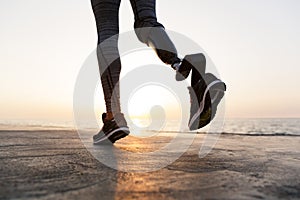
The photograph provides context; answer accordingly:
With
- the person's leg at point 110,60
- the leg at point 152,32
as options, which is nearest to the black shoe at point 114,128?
the person's leg at point 110,60

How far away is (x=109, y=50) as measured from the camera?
2559mm

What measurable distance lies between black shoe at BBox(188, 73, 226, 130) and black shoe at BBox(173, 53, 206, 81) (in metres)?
0.07

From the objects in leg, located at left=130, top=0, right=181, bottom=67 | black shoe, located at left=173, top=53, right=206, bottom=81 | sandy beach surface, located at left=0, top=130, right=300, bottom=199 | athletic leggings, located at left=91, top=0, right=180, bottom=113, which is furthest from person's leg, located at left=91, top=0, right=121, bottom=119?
sandy beach surface, located at left=0, top=130, right=300, bottom=199

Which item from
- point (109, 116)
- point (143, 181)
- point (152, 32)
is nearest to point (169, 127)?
point (109, 116)

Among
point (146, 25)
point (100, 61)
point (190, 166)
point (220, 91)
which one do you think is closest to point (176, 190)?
point (190, 166)

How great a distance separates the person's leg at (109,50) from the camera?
8.38 feet

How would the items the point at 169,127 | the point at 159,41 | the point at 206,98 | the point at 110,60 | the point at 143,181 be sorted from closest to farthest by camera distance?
1. the point at 143,181
2. the point at 206,98
3. the point at 159,41
4. the point at 110,60
5. the point at 169,127

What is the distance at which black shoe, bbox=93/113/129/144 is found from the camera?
2559 mm

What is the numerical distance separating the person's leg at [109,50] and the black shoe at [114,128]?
0.05 meters

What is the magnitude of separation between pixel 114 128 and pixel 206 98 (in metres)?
0.95

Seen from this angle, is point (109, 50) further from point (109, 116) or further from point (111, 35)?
point (109, 116)

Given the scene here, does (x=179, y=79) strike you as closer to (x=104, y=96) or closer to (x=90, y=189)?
(x=104, y=96)

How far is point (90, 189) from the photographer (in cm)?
114

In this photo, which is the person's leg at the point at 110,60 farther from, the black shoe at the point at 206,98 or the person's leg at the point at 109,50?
the black shoe at the point at 206,98
